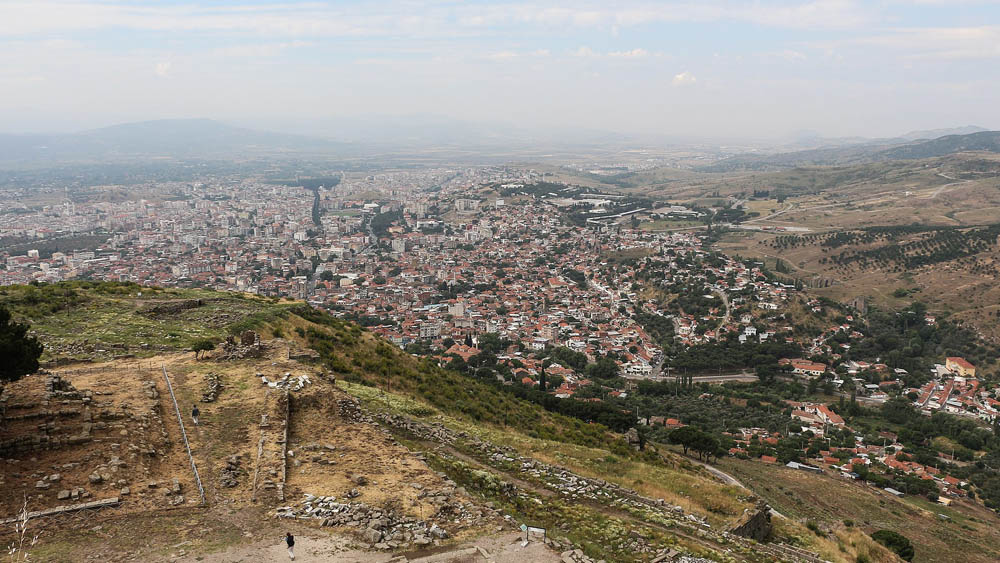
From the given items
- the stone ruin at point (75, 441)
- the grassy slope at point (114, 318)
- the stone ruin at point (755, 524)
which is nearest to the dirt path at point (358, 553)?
the stone ruin at point (75, 441)

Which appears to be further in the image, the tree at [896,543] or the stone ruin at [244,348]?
the tree at [896,543]

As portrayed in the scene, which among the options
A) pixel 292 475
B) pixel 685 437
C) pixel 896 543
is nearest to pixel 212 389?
pixel 292 475

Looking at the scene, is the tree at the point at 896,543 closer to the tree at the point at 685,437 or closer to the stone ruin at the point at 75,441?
the tree at the point at 685,437

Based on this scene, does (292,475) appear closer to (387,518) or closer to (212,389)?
(387,518)

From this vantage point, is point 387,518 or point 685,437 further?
point 685,437

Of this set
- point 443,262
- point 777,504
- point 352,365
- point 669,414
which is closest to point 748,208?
point 443,262

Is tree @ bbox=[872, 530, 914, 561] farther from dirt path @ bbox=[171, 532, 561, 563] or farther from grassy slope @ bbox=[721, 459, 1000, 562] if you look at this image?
dirt path @ bbox=[171, 532, 561, 563]

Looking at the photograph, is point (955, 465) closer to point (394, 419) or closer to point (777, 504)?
point (777, 504)
